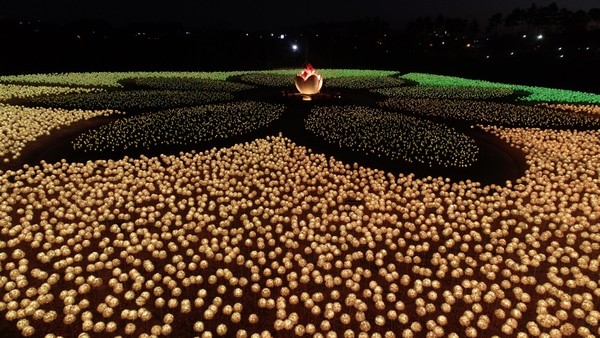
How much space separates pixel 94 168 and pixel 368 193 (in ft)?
22.7

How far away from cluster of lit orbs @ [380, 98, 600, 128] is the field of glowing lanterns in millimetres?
563

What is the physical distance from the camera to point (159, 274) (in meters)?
6.18

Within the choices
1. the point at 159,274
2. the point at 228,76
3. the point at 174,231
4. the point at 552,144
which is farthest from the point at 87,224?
the point at 228,76

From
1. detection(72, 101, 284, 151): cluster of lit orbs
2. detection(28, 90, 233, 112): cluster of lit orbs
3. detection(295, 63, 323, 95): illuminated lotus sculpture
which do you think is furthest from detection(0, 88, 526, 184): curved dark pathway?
detection(295, 63, 323, 95): illuminated lotus sculpture

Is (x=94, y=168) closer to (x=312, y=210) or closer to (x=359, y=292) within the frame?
(x=312, y=210)

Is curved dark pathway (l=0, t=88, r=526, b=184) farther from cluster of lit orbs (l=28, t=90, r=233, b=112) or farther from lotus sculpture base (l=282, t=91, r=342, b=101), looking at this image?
lotus sculpture base (l=282, t=91, r=342, b=101)

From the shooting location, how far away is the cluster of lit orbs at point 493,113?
1638 cm

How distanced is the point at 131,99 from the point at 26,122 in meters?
5.47

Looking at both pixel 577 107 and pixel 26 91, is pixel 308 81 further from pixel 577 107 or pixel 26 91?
pixel 26 91

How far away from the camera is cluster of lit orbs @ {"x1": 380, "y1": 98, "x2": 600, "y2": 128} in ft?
53.7

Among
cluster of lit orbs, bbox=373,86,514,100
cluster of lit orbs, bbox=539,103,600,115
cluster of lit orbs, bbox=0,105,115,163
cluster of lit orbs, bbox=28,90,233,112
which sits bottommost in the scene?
cluster of lit orbs, bbox=373,86,514,100

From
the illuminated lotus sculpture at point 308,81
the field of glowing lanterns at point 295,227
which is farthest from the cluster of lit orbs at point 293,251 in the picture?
the illuminated lotus sculpture at point 308,81

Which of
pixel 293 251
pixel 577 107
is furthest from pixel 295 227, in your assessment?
pixel 577 107

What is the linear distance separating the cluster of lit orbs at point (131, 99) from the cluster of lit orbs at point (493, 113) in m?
Answer: 8.94
